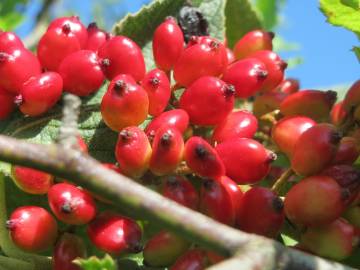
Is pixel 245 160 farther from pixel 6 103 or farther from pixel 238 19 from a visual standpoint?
pixel 238 19

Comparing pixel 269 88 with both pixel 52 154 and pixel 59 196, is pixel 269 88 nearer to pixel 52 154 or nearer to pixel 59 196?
pixel 59 196

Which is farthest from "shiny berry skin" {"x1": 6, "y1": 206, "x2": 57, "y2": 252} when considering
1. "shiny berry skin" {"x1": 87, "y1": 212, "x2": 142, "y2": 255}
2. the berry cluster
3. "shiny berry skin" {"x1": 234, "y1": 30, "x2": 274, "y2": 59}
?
"shiny berry skin" {"x1": 234, "y1": 30, "x2": 274, "y2": 59}

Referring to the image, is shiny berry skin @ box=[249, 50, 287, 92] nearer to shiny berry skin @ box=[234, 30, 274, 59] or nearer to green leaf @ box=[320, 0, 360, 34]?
shiny berry skin @ box=[234, 30, 274, 59]

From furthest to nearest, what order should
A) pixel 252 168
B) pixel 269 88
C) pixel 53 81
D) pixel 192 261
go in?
pixel 269 88
pixel 53 81
pixel 252 168
pixel 192 261

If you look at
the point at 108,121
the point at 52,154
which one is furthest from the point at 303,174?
the point at 52,154

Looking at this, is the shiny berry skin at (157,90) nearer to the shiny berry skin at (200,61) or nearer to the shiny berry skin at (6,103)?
the shiny berry skin at (200,61)

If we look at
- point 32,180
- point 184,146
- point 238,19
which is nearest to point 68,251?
point 32,180
